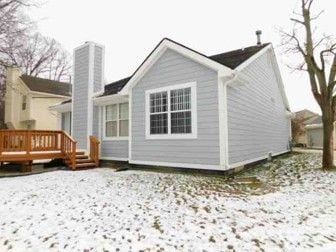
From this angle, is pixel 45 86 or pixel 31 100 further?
pixel 45 86

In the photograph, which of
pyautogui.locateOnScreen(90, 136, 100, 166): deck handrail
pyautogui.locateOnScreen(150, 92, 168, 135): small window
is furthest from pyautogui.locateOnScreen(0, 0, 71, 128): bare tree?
pyautogui.locateOnScreen(150, 92, 168, 135): small window

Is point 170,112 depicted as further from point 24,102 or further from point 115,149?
point 24,102

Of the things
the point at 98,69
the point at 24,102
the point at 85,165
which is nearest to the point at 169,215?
the point at 85,165

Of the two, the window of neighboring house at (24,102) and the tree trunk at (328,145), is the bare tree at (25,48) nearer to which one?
the window of neighboring house at (24,102)

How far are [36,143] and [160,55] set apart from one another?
20.5 feet

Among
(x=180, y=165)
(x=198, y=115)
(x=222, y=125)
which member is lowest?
(x=180, y=165)

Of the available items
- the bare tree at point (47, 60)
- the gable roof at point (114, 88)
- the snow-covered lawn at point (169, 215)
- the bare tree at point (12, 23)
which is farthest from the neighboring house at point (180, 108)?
the bare tree at point (47, 60)

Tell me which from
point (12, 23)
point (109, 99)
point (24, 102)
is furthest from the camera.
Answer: point (24, 102)

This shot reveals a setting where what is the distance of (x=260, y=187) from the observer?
7660 millimetres

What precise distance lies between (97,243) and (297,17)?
39.6 ft

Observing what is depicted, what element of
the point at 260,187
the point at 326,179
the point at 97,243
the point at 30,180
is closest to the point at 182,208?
the point at 97,243

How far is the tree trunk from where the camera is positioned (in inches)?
396

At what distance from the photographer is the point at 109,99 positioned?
12422mm

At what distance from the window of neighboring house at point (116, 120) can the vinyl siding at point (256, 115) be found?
4959mm
